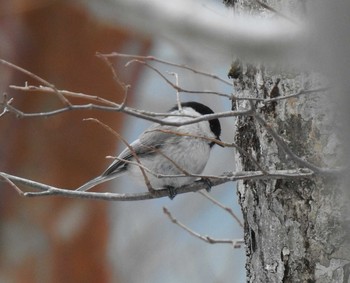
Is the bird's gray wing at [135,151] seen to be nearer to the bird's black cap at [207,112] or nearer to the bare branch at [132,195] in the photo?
the bird's black cap at [207,112]

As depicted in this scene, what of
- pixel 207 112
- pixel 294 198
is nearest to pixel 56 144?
pixel 207 112

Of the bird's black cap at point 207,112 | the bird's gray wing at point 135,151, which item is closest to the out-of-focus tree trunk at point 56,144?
the bird's gray wing at point 135,151

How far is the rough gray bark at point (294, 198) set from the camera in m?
1.78

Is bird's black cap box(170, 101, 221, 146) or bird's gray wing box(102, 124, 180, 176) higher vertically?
bird's black cap box(170, 101, 221, 146)

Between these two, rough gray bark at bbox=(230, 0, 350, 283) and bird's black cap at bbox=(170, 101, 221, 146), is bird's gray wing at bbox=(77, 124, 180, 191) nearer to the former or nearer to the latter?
bird's black cap at bbox=(170, 101, 221, 146)

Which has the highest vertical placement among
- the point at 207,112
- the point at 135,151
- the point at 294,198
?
the point at 207,112

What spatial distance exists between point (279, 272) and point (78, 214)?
43.5 inches

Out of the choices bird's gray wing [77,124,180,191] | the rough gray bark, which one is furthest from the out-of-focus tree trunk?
the rough gray bark

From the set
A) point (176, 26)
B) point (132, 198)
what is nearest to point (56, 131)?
point (132, 198)

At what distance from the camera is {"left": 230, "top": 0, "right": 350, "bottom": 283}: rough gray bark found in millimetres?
1780

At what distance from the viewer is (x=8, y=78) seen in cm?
248

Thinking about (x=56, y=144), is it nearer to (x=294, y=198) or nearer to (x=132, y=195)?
(x=132, y=195)

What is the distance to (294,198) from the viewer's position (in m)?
1.87

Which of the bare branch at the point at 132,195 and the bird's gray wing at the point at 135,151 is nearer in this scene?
the bare branch at the point at 132,195
